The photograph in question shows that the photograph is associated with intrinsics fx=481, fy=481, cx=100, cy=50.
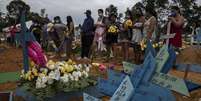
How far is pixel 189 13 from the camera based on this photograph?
119 ft

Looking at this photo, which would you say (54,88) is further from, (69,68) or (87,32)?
(87,32)

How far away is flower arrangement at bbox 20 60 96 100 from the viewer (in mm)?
6094

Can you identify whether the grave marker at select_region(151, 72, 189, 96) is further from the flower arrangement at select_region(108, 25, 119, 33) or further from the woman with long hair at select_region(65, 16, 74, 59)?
the woman with long hair at select_region(65, 16, 74, 59)

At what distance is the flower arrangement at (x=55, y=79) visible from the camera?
20.0 ft

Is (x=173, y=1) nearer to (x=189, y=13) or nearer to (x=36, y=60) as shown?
(x=189, y=13)

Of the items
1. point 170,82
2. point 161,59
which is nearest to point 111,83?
point 161,59

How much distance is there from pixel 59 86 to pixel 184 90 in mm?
2271

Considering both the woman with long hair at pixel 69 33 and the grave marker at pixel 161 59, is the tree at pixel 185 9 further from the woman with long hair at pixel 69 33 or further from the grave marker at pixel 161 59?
the grave marker at pixel 161 59

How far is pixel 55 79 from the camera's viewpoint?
6098 millimetres

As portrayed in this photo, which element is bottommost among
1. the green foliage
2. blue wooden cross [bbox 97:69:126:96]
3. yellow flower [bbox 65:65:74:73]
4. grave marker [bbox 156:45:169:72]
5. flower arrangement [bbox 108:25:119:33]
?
the green foliage

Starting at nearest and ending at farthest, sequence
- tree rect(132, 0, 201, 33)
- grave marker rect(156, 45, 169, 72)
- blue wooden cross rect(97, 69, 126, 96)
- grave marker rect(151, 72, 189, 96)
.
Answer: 1. grave marker rect(151, 72, 189, 96)
2. grave marker rect(156, 45, 169, 72)
3. blue wooden cross rect(97, 69, 126, 96)
4. tree rect(132, 0, 201, 33)

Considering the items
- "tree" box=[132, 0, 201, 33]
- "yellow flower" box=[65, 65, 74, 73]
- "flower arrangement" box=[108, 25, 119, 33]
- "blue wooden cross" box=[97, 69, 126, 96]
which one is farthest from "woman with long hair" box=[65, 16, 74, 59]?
"tree" box=[132, 0, 201, 33]

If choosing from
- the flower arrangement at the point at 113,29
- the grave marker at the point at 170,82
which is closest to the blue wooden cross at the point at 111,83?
the grave marker at the point at 170,82

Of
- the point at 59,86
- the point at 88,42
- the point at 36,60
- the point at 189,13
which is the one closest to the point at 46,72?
the point at 59,86
